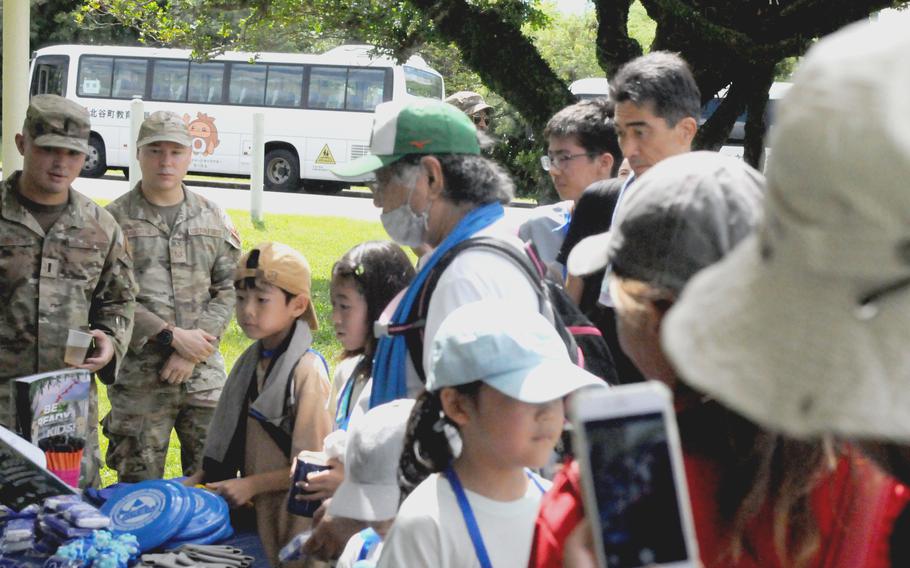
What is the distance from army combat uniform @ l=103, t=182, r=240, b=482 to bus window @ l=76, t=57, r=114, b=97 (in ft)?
76.0

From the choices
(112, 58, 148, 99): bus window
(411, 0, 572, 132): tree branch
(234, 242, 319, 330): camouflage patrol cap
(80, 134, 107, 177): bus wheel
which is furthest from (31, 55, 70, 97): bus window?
(234, 242, 319, 330): camouflage patrol cap

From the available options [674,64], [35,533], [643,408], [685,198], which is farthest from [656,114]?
[643,408]

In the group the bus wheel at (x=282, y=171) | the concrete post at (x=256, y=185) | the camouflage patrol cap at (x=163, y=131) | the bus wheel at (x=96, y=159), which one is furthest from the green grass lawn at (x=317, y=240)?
the bus wheel at (x=96, y=159)

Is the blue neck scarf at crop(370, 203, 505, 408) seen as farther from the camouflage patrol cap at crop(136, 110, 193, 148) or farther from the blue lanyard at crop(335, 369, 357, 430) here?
the camouflage patrol cap at crop(136, 110, 193, 148)

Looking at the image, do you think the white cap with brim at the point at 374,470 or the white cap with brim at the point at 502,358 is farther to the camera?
the white cap with brim at the point at 374,470

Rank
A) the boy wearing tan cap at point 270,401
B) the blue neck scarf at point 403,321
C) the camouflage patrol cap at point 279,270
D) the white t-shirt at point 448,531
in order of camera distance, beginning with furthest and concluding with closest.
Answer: the camouflage patrol cap at point 279,270, the boy wearing tan cap at point 270,401, the blue neck scarf at point 403,321, the white t-shirt at point 448,531

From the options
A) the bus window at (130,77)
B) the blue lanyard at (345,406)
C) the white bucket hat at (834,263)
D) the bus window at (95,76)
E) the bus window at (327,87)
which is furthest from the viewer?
the bus window at (95,76)

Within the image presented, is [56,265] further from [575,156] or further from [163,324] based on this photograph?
[575,156]

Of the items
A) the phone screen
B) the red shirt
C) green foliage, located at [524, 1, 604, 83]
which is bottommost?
the red shirt

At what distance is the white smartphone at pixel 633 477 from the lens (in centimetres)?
101

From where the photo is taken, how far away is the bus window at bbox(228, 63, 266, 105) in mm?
26625

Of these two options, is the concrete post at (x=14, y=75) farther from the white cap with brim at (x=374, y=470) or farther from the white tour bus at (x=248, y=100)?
the white tour bus at (x=248, y=100)

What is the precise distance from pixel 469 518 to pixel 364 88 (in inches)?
970

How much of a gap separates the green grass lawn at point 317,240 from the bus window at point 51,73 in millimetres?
12067
